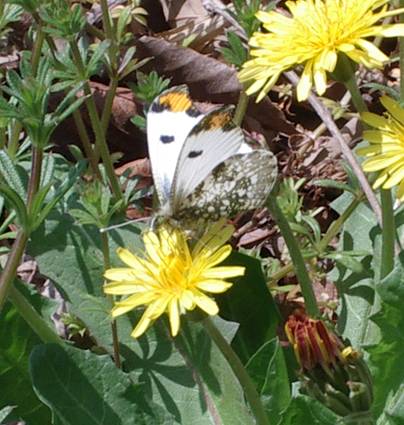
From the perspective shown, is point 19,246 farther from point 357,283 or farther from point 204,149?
point 357,283

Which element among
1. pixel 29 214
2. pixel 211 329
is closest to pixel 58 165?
pixel 29 214

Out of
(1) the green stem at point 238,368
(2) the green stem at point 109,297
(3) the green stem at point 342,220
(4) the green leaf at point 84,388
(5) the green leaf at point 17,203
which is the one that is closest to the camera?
(1) the green stem at point 238,368

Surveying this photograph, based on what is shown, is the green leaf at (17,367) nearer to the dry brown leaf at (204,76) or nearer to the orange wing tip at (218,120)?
the orange wing tip at (218,120)

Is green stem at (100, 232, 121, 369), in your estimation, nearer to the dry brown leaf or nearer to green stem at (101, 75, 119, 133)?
green stem at (101, 75, 119, 133)

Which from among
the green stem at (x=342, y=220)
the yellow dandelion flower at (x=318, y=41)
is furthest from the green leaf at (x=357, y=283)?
the yellow dandelion flower at (x=318, y=41)

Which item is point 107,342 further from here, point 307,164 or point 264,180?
point 307,164

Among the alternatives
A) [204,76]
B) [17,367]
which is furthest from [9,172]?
[204,76]
